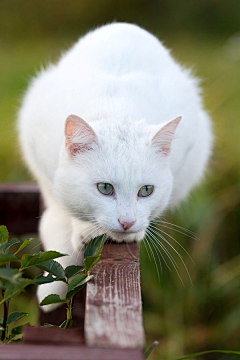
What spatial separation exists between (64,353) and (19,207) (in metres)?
1.59

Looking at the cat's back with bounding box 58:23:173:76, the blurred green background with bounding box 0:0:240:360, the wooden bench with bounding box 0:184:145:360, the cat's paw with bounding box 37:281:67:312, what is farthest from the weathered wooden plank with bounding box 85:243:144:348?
the blurred green background with bounding box 0:0:240:360

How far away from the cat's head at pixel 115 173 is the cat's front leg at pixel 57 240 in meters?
0.23

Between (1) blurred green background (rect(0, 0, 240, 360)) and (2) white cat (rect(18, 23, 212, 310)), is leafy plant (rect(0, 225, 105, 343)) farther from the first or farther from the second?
(1) blurred green background (rect(0, 0, 240, 360))

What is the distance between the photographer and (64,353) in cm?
85

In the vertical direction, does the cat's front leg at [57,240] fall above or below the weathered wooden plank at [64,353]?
above

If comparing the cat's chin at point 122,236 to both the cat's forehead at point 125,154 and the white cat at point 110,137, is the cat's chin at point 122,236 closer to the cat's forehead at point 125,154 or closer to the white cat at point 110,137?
the white cat at point 110,137

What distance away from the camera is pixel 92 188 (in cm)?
170

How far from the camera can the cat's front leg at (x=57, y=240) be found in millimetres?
1956

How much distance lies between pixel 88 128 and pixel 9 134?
2532 mm

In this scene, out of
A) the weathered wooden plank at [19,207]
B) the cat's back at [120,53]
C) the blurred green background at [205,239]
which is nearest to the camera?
the cat's back at [120,53]

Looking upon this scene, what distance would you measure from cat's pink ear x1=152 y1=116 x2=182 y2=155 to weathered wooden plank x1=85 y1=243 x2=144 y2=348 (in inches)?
17.1

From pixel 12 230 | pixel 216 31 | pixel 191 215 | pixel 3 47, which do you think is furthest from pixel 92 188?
pixel 216 31

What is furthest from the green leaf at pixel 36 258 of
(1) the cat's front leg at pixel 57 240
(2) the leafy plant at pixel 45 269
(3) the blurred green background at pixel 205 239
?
(3) the blurred green background at pixel 205 239

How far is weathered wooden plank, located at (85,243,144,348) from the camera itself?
0.93 meters
